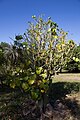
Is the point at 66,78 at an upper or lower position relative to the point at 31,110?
upper

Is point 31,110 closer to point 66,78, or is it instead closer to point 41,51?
point 41,51

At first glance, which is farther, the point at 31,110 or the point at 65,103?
the point at 65,103

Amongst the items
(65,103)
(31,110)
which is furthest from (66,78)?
(31,110)

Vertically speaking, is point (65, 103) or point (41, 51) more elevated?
point (41, 51)

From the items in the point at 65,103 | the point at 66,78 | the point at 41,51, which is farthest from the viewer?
the point at 66,78

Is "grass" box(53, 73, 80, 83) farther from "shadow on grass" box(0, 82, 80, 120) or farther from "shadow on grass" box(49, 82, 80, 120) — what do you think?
"shadow on grass" box(0, 82, 80, 120)

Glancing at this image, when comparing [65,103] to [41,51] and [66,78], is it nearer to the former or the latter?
[41,51]

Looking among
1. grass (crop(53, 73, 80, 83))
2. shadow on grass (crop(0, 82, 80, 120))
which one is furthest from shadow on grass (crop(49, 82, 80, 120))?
grass (crop(53, 73, 80, 83))

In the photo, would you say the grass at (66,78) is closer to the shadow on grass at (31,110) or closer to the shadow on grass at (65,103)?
the shadow on grass at (65,103)

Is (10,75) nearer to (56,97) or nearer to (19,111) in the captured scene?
(19,111)

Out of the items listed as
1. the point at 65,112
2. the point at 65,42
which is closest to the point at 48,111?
the point at 65,112

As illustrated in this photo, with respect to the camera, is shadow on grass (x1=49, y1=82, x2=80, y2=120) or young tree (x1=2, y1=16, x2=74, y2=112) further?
shadow on grass (x1=49, y1=82, x2=80, y2=120)

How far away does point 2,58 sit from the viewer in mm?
6793

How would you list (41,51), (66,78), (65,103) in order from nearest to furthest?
(41,51) < (65,103) < (66,78)
